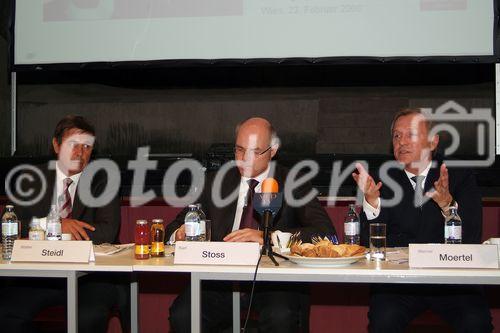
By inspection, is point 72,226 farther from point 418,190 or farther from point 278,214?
point 418,190

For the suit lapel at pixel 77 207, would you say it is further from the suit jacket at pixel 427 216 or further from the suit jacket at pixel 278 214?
the suit jacket at pixel 427 216

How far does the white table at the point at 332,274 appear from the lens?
5.87 ft

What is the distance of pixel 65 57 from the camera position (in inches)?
147

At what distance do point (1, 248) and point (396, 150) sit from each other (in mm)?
1655

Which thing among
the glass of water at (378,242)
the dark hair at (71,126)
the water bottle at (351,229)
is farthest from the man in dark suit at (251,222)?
the dark hair at (71,126)

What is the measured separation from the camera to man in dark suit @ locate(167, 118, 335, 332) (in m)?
2.31

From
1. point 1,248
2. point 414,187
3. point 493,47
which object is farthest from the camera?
point 493,47

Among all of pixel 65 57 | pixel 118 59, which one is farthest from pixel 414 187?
pixel 65 57

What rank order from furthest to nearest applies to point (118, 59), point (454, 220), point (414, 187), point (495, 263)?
point (118, 59) → point (414, 187) → point (454, 220) → point (495, 263)

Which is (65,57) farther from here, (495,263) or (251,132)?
(495,263)

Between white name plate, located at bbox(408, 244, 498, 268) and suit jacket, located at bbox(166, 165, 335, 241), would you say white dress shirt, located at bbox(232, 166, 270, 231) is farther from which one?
white name plate, located at bbox(408, 244, 498, 268)

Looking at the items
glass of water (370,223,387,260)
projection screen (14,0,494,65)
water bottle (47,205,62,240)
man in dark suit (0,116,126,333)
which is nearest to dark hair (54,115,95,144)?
man in dark suit (0,116,126,333)

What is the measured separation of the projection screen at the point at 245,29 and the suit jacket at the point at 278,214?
45.0 inches

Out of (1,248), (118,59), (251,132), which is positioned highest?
(118,59)
